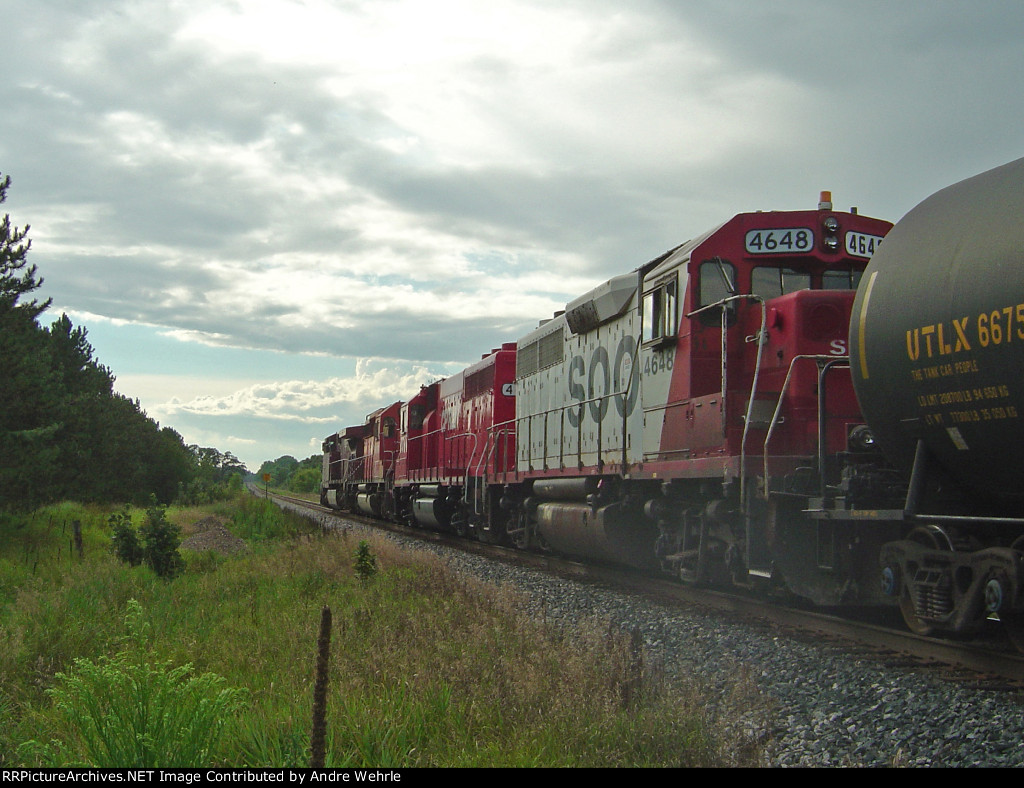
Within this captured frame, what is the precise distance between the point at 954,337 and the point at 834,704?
8.17 ft

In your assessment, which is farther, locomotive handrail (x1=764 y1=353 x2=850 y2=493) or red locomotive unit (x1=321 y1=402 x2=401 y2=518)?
red locomotive unit (x1=321 y1=402 x2=401 y2=518)

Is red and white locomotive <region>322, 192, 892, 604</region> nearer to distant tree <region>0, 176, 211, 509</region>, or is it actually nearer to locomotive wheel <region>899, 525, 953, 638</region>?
locomotive wheel <region>899, 525, 953, 638</region>

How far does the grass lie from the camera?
4477 millimetres

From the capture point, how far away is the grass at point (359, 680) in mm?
4477

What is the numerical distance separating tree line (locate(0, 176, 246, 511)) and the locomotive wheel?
28.6 m

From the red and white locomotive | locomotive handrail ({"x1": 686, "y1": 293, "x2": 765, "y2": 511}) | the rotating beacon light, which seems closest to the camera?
the red and white locomotive

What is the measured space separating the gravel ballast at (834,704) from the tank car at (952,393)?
32.4 inches

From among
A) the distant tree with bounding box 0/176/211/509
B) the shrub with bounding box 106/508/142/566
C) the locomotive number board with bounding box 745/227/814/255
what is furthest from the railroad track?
the distant tree with bounding box 0/176/211/509

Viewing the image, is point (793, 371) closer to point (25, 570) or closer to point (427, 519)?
point (25, 570)

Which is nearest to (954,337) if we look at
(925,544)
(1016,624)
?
(925,544)

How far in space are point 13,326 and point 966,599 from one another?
3128 cm

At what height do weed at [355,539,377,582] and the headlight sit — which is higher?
the headlight
